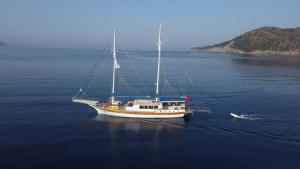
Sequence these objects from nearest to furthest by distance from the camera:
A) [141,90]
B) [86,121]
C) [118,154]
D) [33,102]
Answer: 1. [118,154]
2. [86,121]
3. [33,102]
4. [141,90]

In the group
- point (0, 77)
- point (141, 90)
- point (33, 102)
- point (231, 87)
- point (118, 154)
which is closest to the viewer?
point (118, 154)

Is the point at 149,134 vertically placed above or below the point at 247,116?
below

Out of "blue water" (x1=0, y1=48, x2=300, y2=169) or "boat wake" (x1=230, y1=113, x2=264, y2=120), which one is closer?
"blue water" (x1=0, y1=48, x2=300, y2=169)

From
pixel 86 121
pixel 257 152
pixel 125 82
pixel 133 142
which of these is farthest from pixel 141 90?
pixel 257 152

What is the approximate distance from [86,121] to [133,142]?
1396cm

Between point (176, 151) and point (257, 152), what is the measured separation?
10.8 meters

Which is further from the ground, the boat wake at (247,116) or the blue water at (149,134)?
the boat wake at (247,116)

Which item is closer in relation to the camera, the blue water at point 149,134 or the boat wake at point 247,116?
the blue water at point 149,134

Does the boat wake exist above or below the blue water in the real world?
above

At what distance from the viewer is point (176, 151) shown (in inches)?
1999

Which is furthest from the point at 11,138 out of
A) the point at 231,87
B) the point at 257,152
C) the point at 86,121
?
the point at 231,87

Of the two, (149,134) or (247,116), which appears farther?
(247,116)

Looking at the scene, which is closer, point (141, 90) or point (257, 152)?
point (257, 152)

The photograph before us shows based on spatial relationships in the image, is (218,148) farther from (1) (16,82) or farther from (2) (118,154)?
(1) (16,82)
